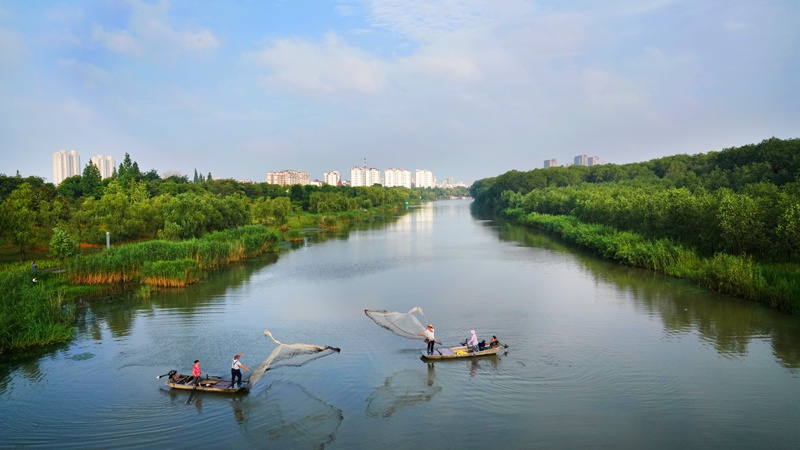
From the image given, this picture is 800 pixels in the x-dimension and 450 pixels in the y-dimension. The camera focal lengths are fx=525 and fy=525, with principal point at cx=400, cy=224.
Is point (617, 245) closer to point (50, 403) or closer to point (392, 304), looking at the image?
point (392, 304)

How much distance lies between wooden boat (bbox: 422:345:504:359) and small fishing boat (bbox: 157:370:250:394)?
5336mm

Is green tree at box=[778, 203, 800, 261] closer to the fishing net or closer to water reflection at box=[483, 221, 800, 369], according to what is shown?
water reflection at box=[483, 221, 800, 369]

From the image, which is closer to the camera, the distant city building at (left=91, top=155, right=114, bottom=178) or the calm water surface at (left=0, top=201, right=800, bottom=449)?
the calm water surface at (left=0, top=201, right=800, bottom=449)

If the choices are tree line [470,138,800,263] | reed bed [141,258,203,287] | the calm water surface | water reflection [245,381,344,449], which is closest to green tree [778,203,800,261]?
tree line [470,138,800,263]

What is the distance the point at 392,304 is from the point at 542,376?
10290 mm

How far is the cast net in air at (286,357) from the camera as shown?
13242mm

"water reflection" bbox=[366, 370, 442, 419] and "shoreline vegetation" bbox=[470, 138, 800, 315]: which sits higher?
"shoreline vegetation" bbox=[470, 138, 800, 315]

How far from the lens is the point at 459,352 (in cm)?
1577

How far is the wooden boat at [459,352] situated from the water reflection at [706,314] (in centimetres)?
715

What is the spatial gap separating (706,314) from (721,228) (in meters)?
7.81

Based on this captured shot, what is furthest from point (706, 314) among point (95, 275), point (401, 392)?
point (95, 275)

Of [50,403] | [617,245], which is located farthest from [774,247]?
[50,403]

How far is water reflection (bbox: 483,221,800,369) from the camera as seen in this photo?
1684 cm

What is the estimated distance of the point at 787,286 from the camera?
2009 centimetres
